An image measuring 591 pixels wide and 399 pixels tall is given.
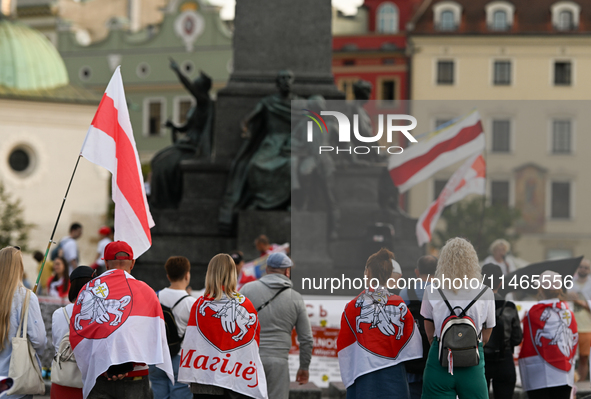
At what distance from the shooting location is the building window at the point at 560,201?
296 inches

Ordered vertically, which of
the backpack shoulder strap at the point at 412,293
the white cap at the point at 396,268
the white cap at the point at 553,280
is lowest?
the backpack shoulder strap at the point at 412,293

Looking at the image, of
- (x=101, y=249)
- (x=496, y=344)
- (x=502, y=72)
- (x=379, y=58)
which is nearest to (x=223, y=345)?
(x=496, y=344)

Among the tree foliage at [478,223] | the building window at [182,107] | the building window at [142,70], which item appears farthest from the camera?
the building window at [142,70]

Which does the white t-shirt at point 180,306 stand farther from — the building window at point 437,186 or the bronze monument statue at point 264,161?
the bronze monument statue at point 264,161

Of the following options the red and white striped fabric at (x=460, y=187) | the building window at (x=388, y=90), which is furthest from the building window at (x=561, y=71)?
the red and white striped fabric at (x=460, y=187)

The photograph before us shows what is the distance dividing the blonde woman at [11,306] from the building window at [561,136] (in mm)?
3632

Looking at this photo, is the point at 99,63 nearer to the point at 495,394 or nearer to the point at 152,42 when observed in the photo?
the point at 152,42

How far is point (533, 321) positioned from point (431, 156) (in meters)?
1.72

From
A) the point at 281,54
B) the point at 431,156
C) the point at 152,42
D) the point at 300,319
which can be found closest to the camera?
the point at 300,319

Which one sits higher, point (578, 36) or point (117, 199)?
point (578, 36)

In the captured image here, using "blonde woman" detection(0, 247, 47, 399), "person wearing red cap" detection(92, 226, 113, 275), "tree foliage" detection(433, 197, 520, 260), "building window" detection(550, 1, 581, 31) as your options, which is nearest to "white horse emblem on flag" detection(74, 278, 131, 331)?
"blonde woman" detection(0, 247, 47, 399)

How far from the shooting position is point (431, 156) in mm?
8562

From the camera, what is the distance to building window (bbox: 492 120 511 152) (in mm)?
8078

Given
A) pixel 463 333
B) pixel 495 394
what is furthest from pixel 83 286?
pixel 495 394
